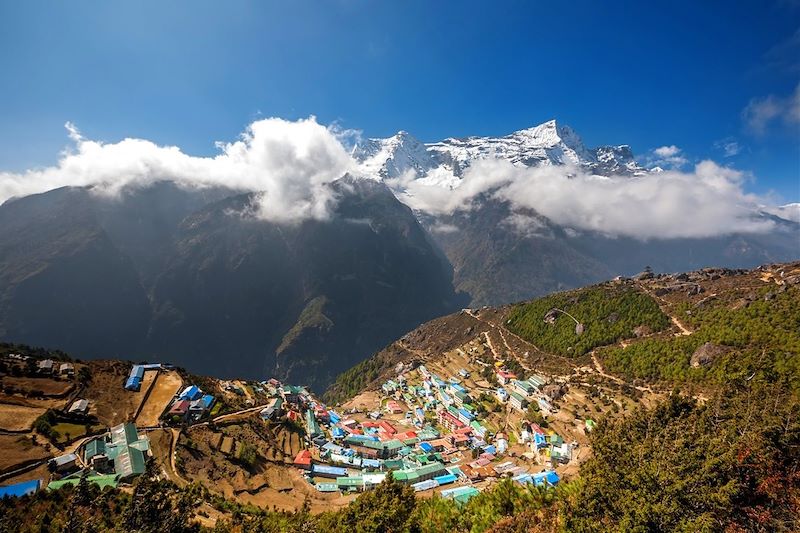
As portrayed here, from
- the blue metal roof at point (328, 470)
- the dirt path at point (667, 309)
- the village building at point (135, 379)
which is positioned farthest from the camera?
the dirt path at point (667, 309)

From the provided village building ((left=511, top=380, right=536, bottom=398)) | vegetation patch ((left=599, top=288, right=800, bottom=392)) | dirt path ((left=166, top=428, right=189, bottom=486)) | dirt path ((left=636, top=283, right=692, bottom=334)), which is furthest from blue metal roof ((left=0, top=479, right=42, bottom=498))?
dirt path ((left=636, top=283, right=692, bottom=334))

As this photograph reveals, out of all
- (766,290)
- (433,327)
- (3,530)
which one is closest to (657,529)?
(3,530)

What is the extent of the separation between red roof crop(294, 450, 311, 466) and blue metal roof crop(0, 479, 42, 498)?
34.3 m

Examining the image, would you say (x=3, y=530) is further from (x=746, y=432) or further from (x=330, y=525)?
(x=746, y=432)

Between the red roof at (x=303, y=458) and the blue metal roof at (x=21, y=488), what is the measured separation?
113ft

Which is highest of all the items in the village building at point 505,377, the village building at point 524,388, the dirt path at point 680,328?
the dirt path at point 680,328

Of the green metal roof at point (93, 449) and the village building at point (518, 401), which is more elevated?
the village building at point (518, 401)

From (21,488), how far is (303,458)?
120ft

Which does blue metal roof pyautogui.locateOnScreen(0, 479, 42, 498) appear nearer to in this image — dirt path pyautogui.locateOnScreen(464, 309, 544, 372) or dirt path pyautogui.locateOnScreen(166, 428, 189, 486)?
dirt path pyautogui.locateOnScreen(166, 428, 189, 486)

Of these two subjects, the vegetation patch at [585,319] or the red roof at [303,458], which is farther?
the vegetation patch at [585,319]

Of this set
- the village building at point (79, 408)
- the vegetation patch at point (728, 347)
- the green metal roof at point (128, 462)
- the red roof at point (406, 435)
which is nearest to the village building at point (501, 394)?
the red roof at point (406, 435)

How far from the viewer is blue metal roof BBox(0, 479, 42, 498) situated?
1585 inches

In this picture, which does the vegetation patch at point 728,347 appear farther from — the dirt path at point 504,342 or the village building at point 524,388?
the dirt path at point 504,342

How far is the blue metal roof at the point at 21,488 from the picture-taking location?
40250mm
